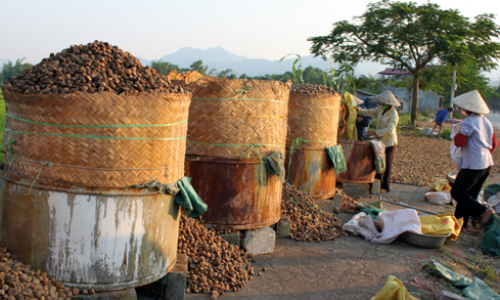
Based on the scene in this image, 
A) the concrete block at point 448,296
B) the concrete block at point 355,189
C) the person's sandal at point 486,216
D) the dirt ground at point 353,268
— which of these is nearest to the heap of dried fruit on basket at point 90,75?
the dirt ground at point 353,268

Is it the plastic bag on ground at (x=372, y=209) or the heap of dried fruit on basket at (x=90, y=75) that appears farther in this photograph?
the plastic bag on ground at (x=372, y=209)

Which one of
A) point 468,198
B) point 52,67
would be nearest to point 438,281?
point 468,198

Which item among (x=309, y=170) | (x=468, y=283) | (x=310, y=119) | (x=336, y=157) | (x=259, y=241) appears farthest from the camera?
(x=336, y=157)

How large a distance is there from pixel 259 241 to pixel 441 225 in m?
2.19

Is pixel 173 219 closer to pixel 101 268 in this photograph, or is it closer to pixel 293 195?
pixel 101 268

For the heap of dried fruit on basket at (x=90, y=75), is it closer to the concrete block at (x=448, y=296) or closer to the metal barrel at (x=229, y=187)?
the metal barrel at (x=229, y=187)

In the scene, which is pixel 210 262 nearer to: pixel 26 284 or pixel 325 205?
pixel 26 284

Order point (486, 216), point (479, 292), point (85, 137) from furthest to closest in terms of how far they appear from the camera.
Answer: point (486, 216)
point (479, 292)
point (85, 137)

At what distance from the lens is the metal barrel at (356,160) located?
7.18 meters

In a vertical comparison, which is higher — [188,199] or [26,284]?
[188,199]

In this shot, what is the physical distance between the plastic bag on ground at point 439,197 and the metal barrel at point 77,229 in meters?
5.91

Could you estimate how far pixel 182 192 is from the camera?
10.1 feet

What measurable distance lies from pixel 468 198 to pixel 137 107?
14.6ft

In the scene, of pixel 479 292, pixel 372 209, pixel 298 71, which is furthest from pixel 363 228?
pixel 298 71
